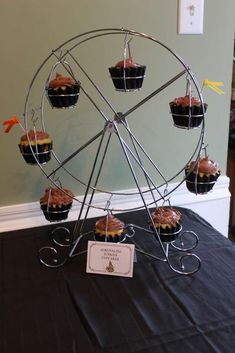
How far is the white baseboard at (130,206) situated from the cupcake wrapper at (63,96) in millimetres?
323

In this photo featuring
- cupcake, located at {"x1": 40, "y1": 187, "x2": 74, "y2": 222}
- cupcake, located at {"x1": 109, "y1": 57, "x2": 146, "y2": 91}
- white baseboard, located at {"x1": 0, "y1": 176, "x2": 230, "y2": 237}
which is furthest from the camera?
white baseboard, located at {"x1": 0, "y1": 176, "x2": 230, "y2": 237}

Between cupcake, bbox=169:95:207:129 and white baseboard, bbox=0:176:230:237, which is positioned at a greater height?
cupcake, bbox=169:95:207:129

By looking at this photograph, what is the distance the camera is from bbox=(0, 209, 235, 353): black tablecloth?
755 millimetres

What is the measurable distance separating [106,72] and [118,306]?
2.12 ft

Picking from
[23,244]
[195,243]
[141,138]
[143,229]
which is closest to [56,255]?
[23,244]

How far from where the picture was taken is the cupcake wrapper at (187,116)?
884 millimetres

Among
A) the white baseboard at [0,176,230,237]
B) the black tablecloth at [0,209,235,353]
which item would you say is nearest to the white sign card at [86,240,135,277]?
the black tablecloth at [0,209,235,353]

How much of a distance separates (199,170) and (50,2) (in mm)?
577

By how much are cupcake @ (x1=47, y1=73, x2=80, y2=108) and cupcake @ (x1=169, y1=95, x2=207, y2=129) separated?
210 millimetres

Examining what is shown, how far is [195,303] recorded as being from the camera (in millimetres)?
859

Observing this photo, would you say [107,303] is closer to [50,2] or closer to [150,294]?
[150,294]

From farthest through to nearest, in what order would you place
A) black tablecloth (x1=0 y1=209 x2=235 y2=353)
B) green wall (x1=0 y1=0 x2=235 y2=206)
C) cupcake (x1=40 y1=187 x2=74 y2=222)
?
green wall (x1=0 y1=0 x2=235 y2=206), cupcake (x1=40 y1=187 x2=74 y2=222), black tablecloth (x1=0 y1=209 x2=235 y2=353)

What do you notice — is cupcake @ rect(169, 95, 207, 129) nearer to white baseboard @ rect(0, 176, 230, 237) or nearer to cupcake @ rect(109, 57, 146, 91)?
cupcake @ rect(109, 57, 146, 91)

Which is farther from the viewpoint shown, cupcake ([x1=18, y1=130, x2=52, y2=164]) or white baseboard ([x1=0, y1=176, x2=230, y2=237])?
white baseboard ([x1=0, y1=176, x2=230, y2=237])
